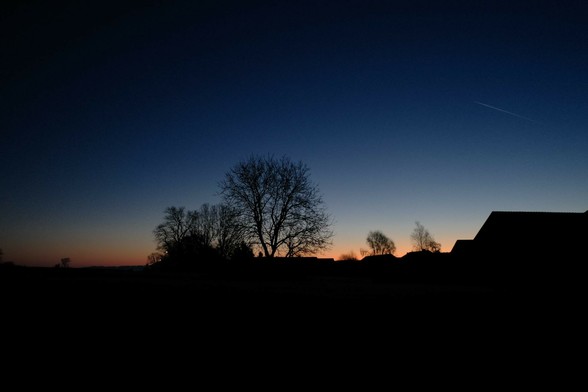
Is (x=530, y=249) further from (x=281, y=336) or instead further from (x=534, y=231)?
(x=281, y=336)

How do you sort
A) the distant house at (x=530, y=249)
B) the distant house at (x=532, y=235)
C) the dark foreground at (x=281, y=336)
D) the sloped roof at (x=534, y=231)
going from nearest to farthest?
the dark foreground at (x=281, y=336), the distant house at (x=530, y=249), the distant house at (x=532, y=235), the sloped roof at (x=534, y=231)

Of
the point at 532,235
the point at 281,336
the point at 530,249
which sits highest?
the point at 532,235

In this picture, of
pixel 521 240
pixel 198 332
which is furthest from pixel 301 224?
pixel 198 332

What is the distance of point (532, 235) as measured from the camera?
1945 centimetres

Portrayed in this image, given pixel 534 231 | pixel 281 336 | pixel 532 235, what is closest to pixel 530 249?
pixel 532 235

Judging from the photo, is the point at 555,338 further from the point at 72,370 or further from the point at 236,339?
the point at 72,370

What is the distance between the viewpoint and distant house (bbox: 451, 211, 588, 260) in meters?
18.4

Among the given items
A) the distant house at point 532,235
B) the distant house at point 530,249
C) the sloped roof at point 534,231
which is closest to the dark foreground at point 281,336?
the distant house at point 530,249

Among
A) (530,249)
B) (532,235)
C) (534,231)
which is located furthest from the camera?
(534,231)

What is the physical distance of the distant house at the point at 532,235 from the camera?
1841cm

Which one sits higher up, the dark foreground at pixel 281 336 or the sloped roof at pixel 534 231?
the sloped roof at pixel 534 231

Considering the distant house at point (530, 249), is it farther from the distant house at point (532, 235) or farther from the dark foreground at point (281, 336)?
the dark foreground at point (281, 336)

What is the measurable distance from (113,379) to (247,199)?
86.7 feet

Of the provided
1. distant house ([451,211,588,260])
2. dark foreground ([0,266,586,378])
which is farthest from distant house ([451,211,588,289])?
dark foreground ([0,266,586,378])
